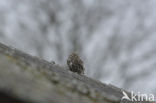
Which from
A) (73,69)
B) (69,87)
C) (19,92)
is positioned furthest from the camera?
(73,69)

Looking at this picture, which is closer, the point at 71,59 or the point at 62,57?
the point at 71,59

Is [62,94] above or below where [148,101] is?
below

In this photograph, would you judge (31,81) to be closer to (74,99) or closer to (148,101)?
(74,99)

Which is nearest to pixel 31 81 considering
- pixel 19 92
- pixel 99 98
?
pixel 19 92

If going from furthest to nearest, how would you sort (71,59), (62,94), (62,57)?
(62,57) < (71,59) < (62,94)

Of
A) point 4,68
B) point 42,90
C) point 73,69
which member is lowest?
point 42,90

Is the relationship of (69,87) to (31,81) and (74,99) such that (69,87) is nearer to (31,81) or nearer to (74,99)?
(74,99)

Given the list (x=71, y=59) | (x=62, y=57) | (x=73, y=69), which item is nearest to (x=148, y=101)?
(x=73, y=69)
